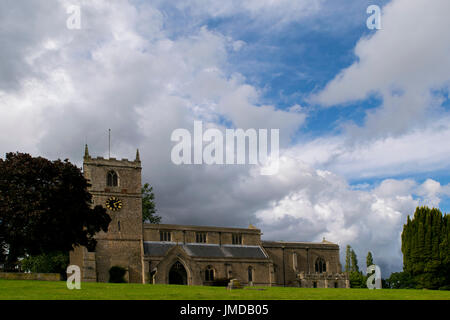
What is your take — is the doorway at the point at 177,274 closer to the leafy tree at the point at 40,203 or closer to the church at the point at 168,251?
the church at the point at 168,251

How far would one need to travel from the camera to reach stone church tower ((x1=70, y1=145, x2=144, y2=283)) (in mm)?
60094

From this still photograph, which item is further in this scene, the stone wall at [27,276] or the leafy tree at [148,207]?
the leafy tree at [148,207]

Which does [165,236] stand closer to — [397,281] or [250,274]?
[250,274]

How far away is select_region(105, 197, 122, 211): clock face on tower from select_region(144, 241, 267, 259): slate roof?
5855mm

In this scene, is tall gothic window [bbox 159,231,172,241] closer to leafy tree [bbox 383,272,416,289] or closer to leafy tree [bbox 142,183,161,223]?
leafy tree [bbox 142,183,161,223]

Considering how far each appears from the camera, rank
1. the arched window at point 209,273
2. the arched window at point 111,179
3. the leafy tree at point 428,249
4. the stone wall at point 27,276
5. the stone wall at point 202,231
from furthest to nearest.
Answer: the stone wall at point 202,231
the arched window at point 209,273
the arched window at point 111,179
the leafy tree at point 428,249
the stone wall at point 27,276

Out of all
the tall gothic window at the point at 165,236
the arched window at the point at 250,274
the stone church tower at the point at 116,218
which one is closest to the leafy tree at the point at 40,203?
the stone church tower at the point at 116,218

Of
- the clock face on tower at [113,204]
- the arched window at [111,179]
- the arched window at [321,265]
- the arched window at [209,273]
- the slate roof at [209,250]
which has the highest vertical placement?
the arched window at [111,179]

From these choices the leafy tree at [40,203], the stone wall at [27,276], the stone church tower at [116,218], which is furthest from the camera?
the stone church tower at [116,218]

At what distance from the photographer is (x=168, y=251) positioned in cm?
6094

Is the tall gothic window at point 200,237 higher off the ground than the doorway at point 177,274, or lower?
higher

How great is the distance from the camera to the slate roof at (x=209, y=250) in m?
63.7
